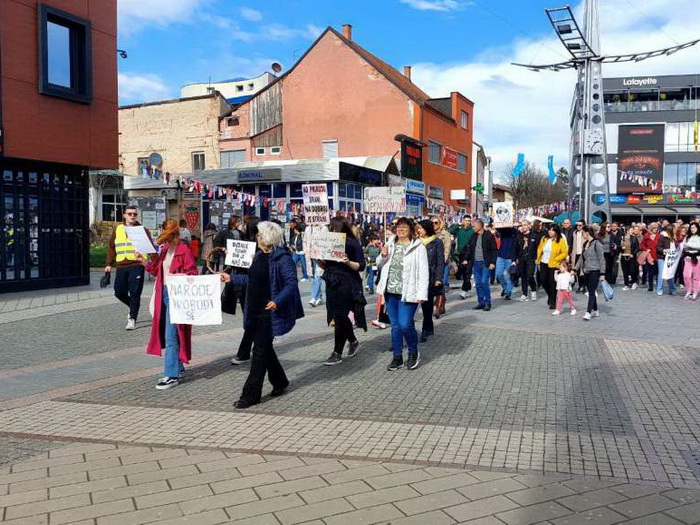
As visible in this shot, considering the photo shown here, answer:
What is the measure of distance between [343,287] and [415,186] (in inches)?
1032

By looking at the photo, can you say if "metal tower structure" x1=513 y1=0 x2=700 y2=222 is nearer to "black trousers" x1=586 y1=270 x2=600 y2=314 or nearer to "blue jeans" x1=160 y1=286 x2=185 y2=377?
"black trousers" x1=586 y1=270 x2=600 y2=314

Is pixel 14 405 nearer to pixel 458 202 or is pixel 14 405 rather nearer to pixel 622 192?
pixel 458 202

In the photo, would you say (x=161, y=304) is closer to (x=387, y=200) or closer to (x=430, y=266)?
(x=430, y=266)

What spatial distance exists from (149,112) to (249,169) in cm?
1543

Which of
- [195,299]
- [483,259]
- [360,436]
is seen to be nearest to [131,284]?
[195,299]

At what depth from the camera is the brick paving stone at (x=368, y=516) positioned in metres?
3.48

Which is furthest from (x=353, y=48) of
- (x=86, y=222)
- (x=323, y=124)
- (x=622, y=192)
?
(x=622, y=192)

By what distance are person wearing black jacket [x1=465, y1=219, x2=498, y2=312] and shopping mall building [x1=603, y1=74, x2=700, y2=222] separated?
186 feet

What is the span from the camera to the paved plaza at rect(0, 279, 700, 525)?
3695 millimetres

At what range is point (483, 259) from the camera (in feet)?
39.9

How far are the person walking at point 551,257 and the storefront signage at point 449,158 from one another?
90.9 feet

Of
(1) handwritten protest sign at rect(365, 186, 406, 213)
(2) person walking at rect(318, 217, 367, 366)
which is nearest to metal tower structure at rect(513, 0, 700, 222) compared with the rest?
(1) handwritten protest sign at rect(365, 186, 406, 213)

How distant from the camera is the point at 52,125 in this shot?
45.2 ft

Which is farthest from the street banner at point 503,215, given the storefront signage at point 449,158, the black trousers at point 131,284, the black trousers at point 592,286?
the storefront signage at point 449,158
